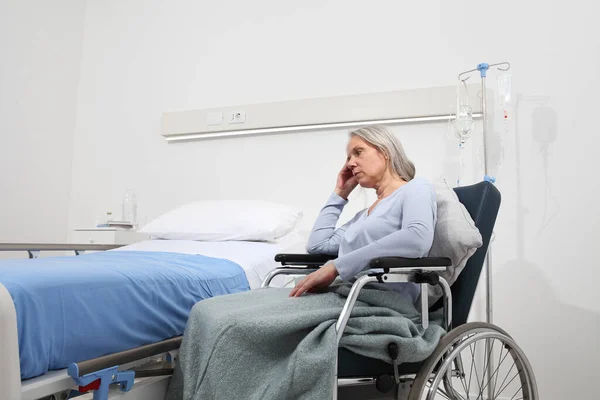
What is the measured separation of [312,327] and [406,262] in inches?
11.4

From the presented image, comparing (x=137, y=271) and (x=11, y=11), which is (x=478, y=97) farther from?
(x=11, y=11)

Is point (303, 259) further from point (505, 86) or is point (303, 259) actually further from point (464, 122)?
point (505, 86)

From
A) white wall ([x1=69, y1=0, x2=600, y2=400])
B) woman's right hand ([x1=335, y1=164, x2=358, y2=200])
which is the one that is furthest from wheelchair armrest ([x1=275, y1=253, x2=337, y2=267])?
white wall ([x1=69, y1=0, x2=600, y2=400])

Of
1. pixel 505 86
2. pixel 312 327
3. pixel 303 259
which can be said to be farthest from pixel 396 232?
pixel 505 86

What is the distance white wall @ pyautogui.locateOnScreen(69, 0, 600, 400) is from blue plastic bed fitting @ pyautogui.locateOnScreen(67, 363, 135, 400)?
1766 mm

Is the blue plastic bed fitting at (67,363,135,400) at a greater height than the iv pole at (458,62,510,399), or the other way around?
the iv pole at (458,62,510,399)

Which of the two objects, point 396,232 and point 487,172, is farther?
point 487,172

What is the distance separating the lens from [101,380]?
1278 mm

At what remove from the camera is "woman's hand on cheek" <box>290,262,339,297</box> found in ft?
4.64

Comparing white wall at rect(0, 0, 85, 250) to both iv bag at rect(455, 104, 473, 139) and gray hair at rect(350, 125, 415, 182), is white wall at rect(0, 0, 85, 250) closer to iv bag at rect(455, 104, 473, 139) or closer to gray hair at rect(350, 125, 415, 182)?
gray hair at rect(350, 125, 415, 182)

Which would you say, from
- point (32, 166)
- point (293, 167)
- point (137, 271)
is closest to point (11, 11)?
point (32, 166)

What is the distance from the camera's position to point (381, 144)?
1.69 metres

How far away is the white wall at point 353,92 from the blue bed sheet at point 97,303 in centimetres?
140

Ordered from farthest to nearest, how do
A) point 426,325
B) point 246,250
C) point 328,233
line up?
1. point 246,250
2. point 328,233
3. point 426,325
